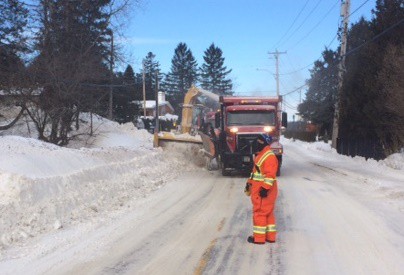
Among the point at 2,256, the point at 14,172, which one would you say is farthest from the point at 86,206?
the point at 2,256

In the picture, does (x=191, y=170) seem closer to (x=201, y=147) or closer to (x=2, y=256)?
(x=201, y=147)

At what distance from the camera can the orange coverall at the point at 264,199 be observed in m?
8.01

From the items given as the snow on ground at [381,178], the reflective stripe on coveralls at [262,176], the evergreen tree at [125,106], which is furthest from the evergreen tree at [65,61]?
the evergreen tree at [125,106]

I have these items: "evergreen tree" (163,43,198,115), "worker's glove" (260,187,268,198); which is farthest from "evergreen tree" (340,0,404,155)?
"evergreen tree" (163,43,198,115)

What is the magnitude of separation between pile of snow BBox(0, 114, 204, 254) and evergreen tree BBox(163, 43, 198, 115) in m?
95.7

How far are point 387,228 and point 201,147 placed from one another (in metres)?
13.5

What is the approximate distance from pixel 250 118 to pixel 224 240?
37.9 feet

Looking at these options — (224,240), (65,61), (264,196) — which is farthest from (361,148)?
(264,196)

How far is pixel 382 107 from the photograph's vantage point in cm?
2355

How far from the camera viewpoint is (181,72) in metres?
114

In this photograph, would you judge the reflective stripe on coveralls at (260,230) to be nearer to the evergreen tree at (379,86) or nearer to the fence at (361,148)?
the evergreen tree at (379,86)

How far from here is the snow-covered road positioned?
22.4 feet

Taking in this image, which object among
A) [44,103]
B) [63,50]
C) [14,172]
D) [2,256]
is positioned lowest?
[2,256]

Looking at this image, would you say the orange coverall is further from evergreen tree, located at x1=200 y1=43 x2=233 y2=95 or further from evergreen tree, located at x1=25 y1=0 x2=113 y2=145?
evergreen tree, located at x1=200 y1=43 x2=233 y2=95
